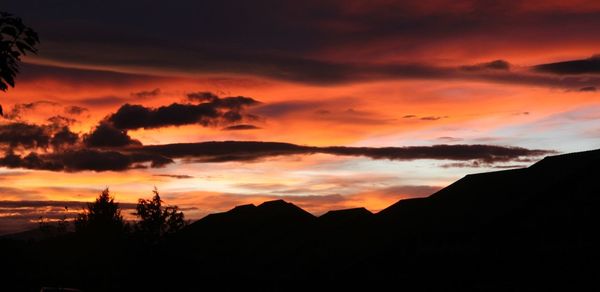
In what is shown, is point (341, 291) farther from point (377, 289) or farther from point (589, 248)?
point (589, 248)

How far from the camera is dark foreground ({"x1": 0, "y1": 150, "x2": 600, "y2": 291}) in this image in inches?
2702

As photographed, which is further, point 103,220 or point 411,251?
point 103,220

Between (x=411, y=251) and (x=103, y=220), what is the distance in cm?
4164

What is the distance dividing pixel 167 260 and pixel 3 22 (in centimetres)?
7673

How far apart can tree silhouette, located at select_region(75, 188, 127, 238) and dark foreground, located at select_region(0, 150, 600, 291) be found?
1561 mm

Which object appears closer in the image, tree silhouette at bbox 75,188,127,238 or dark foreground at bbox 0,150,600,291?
dark foreground at bbox 0,150,600,291

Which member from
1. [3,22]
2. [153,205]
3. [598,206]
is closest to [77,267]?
[153,205]

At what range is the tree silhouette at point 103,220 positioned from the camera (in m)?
104

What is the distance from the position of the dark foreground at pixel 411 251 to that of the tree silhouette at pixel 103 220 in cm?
156

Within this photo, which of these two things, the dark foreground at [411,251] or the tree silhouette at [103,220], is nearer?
the dark foreground at [411,251]

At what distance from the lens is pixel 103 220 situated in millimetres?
105500

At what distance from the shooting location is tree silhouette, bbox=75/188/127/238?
10431 centimetres

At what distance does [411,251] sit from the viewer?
287ft

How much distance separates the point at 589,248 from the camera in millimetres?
67500
